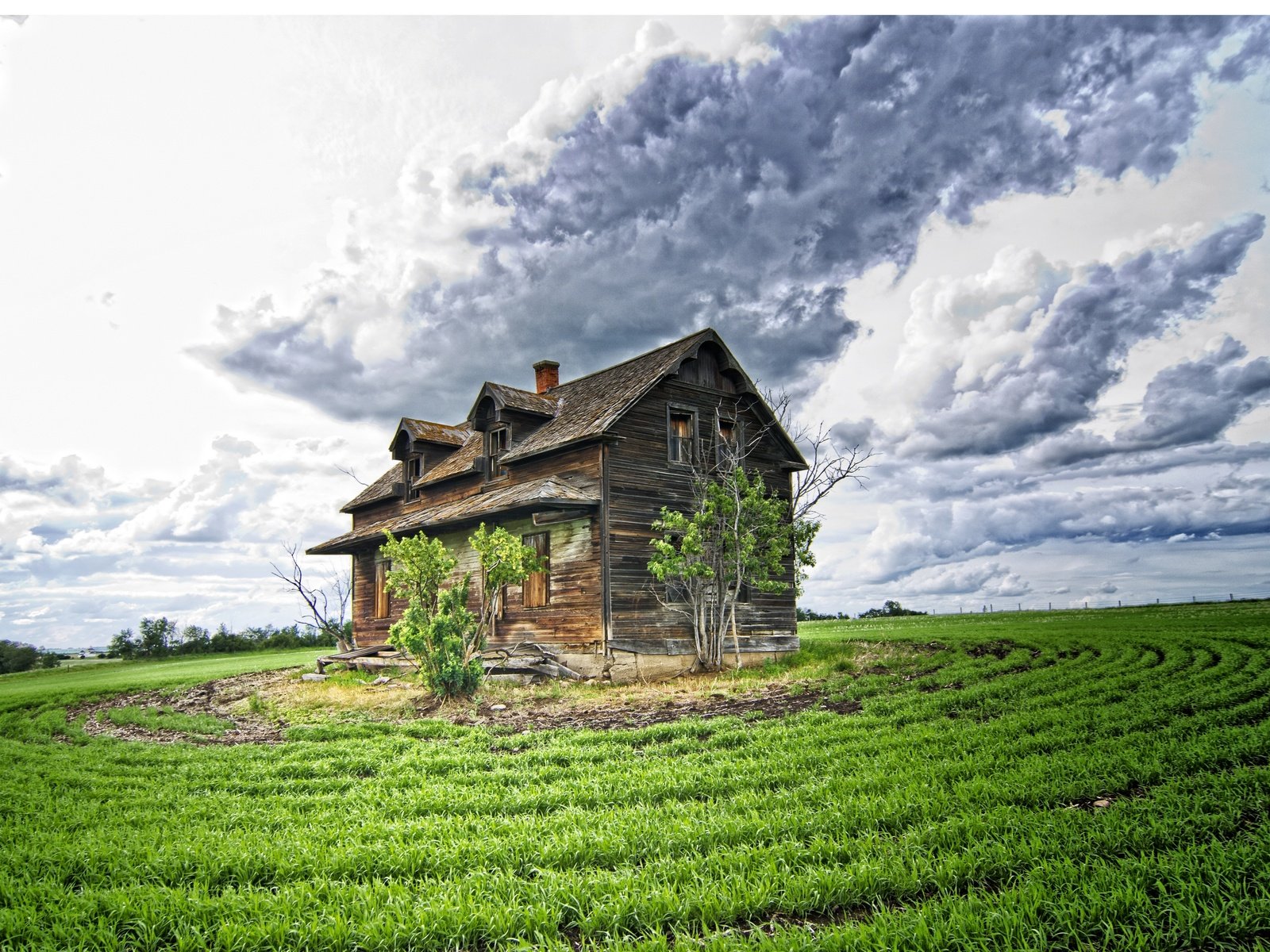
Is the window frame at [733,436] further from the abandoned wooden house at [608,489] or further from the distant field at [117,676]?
→ the distant field at [117,676]

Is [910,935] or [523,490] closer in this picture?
[910,935]

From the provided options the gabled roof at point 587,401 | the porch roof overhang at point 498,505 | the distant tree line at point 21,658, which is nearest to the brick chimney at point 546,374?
the gabled roof at point 587,401

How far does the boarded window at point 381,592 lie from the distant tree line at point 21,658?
96.9ft

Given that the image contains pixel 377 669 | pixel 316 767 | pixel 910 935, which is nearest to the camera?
pixel 910 935

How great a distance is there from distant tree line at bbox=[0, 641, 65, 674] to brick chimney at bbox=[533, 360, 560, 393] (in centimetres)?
3758

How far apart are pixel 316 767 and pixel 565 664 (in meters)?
10.8

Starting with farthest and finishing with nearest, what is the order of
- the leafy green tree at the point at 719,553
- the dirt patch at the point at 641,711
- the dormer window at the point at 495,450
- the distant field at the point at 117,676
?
1. the dormer window at the point at 495,450
2. the distant field at the point at 117,676
3. the leafy green tree at the point at 719,553
4. the dirt patch at the point at 641,711

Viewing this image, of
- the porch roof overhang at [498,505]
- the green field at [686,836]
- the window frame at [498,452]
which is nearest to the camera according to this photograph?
the green field at [686,836]

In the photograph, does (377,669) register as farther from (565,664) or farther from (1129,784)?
(1129,784)

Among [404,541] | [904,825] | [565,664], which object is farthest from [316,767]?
[565,664]

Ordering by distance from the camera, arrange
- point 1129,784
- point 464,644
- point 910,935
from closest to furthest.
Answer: point 910,935 → point 1129,784 → point 464,644

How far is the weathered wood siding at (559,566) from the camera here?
63.7ft

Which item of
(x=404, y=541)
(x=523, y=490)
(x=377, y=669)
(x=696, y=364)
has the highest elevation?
(x=696, y=364)

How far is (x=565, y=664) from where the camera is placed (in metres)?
19.5
